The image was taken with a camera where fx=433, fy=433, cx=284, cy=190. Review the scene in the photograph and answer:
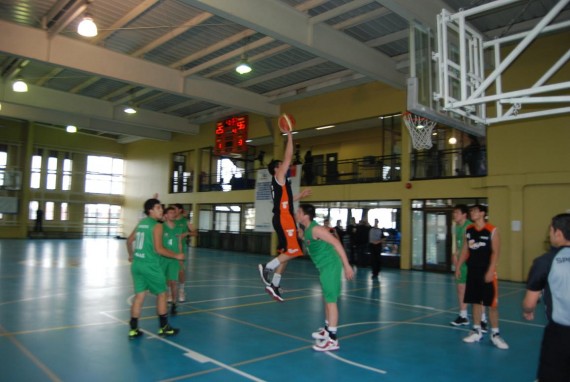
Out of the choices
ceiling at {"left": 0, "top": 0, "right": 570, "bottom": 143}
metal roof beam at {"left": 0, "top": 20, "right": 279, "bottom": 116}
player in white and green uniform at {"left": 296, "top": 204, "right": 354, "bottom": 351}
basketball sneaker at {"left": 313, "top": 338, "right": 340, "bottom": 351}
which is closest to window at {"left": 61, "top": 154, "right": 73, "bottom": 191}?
ceiling at {"left": 0, "top": 0, "right": 570, "bottom": 143}

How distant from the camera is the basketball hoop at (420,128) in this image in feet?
37.6

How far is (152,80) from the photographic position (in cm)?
1570

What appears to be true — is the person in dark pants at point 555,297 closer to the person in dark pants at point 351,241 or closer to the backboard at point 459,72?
the backboard at point 459,72

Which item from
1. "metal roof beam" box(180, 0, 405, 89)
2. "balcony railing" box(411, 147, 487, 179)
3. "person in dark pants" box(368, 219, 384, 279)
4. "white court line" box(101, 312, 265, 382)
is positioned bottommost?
"white court line" box(101, 312, 265, 382)

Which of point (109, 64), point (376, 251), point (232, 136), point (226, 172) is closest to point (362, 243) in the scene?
point (376, 251)

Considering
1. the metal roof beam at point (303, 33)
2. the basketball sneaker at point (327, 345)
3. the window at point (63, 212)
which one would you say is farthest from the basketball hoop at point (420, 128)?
the window at point (63, 212)

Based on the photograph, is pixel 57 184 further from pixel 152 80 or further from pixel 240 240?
pixel 152 80

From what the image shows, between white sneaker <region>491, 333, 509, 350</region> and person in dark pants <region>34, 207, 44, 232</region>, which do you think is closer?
white sneaker <region>491, 333, 509, 350</region>

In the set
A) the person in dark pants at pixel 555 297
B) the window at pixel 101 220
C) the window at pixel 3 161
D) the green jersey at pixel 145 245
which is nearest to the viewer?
the person in dark pants at pixel 555 297

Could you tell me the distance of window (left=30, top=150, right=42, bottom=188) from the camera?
2939 centimetres

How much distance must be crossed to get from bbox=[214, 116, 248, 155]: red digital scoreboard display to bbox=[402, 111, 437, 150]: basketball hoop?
10469 millimetres

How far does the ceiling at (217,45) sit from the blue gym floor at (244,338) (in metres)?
6.38

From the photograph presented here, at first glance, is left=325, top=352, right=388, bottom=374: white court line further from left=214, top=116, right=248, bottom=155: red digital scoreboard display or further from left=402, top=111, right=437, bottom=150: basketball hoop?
left=214, top=116, right=248, bottom=155: red digital scoreboard display

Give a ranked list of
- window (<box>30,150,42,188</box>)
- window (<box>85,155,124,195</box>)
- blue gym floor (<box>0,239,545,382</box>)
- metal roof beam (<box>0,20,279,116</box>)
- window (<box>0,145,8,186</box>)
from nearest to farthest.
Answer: blue gym floor (<box>0,239,545,382</box>)
metal roof beam (<box>0,20,279,116</box>)
window (<box>0,145,8,186</box>)
window (<box>30,150,42,188</box>)
window (<box>85,155,124,195</box>)
